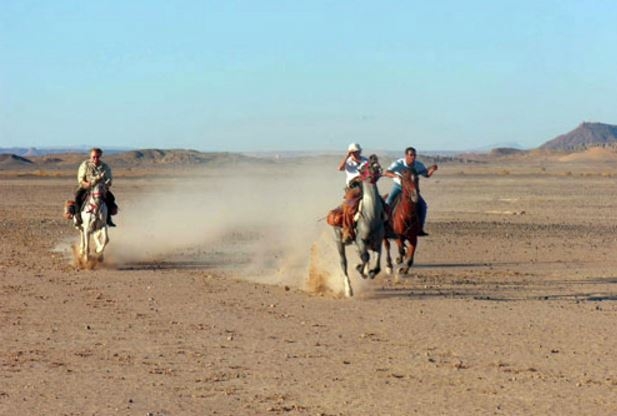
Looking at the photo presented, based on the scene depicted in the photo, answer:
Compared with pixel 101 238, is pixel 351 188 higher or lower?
higher

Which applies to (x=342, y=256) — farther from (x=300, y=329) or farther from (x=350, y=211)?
(x=300, y=329)

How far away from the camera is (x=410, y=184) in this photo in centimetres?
1991

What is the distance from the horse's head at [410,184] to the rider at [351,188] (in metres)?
1.04

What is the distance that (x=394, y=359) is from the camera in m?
13.3

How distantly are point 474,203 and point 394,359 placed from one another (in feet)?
125

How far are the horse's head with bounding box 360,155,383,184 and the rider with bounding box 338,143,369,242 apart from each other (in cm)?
11

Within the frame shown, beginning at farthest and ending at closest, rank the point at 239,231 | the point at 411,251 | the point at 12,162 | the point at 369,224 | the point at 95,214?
1. the point at 12,162
2. the point at 239,231
3. the point at 95,214
4. the point at 411,251
5. the point at 369,224

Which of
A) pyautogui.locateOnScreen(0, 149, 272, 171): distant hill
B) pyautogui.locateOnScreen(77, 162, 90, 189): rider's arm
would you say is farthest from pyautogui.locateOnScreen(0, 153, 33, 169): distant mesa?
pyautogui.locateOnScreen(77, 162, 90, 189): rider's arm

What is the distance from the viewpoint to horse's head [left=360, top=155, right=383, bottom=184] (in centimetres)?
1862

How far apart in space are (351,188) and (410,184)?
135 centimetres

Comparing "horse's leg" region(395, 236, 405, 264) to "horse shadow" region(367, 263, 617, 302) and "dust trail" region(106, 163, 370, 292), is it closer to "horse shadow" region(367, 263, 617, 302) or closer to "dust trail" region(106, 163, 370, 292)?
"horse shadow" region(367, 263, 617, 302)

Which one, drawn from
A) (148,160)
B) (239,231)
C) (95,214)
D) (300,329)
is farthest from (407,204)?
(148,160)

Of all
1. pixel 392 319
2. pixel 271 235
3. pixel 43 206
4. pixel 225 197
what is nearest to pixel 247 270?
pixel 392 319

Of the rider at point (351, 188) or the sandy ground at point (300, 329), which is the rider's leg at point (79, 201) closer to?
the sandy ground at point (300, 329)
